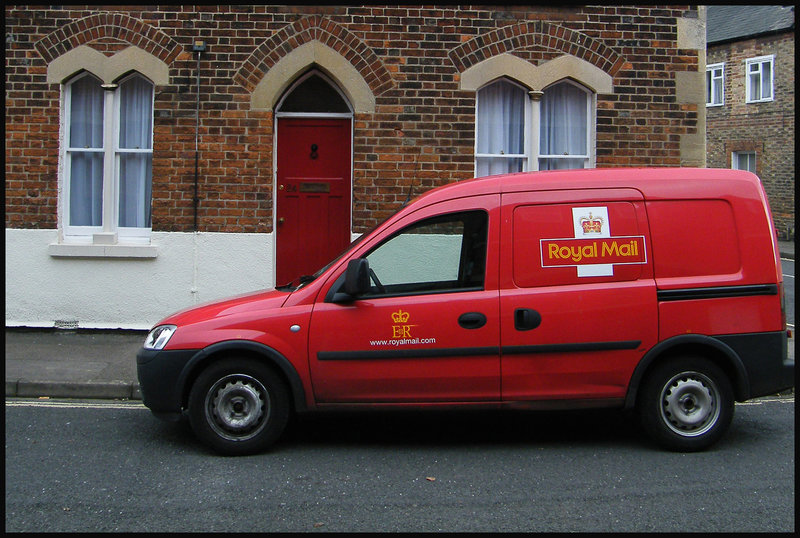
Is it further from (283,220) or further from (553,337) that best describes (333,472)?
(283,220)

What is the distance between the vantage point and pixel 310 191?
10.3 metres

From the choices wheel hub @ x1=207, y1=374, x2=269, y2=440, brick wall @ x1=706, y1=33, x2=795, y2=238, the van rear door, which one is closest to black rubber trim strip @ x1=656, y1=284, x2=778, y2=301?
the van rear door

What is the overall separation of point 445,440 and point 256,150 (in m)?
5.09

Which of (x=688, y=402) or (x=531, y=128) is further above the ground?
(x=531, y=128)

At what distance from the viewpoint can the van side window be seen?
5871 mm

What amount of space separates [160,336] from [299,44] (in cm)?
513

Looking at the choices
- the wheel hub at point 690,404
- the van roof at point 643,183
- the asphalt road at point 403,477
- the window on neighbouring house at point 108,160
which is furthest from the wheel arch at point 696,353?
the window on neighbouring house at point 108,160

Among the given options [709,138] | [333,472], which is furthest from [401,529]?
[709,138]

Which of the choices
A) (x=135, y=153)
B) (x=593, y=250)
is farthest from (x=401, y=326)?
(x=135, y=153)

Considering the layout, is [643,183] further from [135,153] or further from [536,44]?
[135,153]

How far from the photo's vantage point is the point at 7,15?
10.0 meters

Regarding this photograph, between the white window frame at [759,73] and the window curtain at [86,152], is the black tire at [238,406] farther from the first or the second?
Answer: the white window frame at [759,73]

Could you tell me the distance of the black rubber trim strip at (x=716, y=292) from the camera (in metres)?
5.82

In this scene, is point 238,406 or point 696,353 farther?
point 696,353
